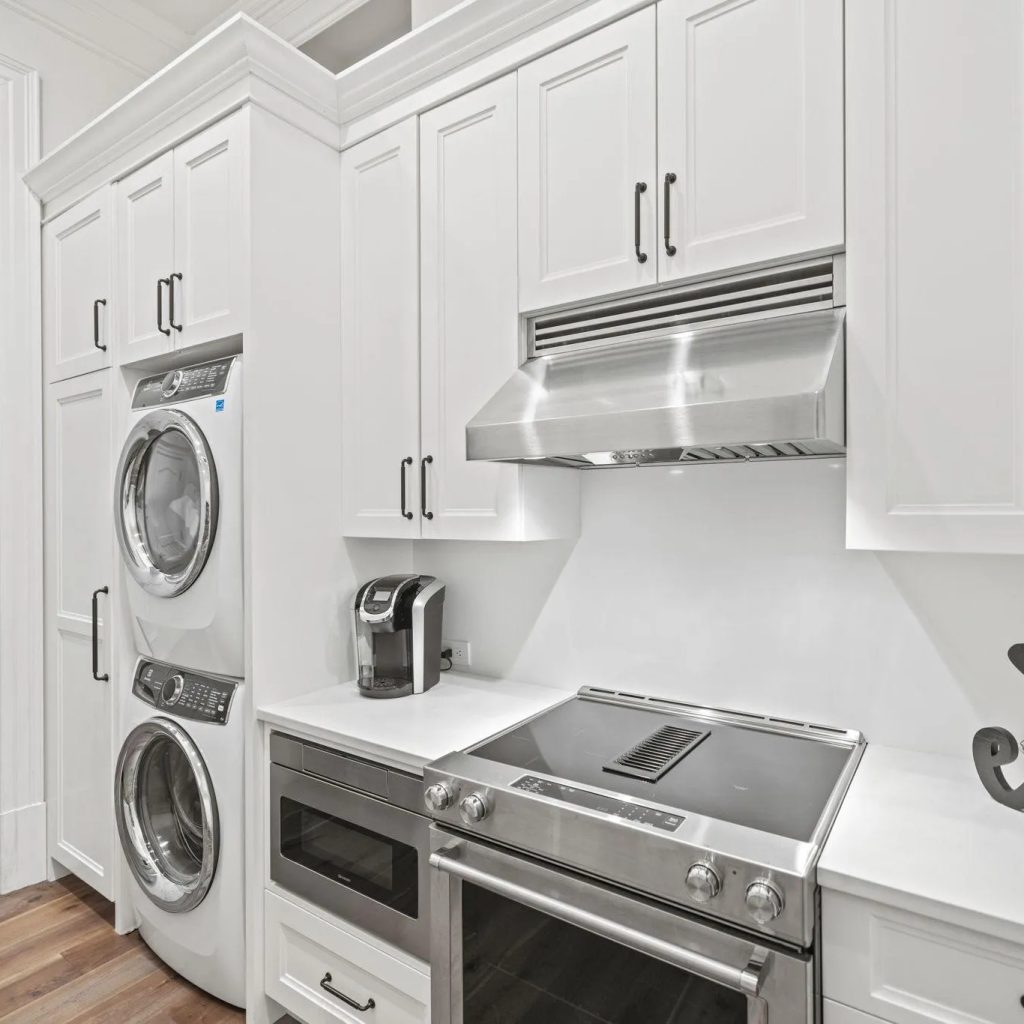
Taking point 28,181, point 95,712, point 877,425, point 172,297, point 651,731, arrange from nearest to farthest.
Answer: point 877,425, point 651,731, point 172,297, point 95,712, point 28,181

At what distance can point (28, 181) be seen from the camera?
105 inches

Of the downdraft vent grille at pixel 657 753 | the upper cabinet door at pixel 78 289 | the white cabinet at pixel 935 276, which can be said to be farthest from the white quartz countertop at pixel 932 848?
the upper cabinet door at pixel 78 289

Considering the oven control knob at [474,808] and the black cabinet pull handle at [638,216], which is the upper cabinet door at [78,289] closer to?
the black cabinet pull handle at [638,216]

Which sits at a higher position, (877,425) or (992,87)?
(992,87)

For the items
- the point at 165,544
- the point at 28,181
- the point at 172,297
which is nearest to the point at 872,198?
the point at 172,297

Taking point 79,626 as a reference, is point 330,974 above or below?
below

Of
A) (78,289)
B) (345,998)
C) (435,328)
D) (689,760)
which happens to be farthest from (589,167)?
(345,998)

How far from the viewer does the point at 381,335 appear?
6.73 feet

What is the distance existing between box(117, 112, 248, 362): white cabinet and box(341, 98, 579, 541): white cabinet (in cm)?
33

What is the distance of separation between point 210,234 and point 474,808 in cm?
177

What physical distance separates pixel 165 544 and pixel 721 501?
170 cm

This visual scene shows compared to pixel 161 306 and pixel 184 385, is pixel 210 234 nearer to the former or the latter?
pixel 161 306

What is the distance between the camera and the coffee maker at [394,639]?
78.4 inches

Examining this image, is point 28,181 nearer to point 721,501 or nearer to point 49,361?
point 49,361
